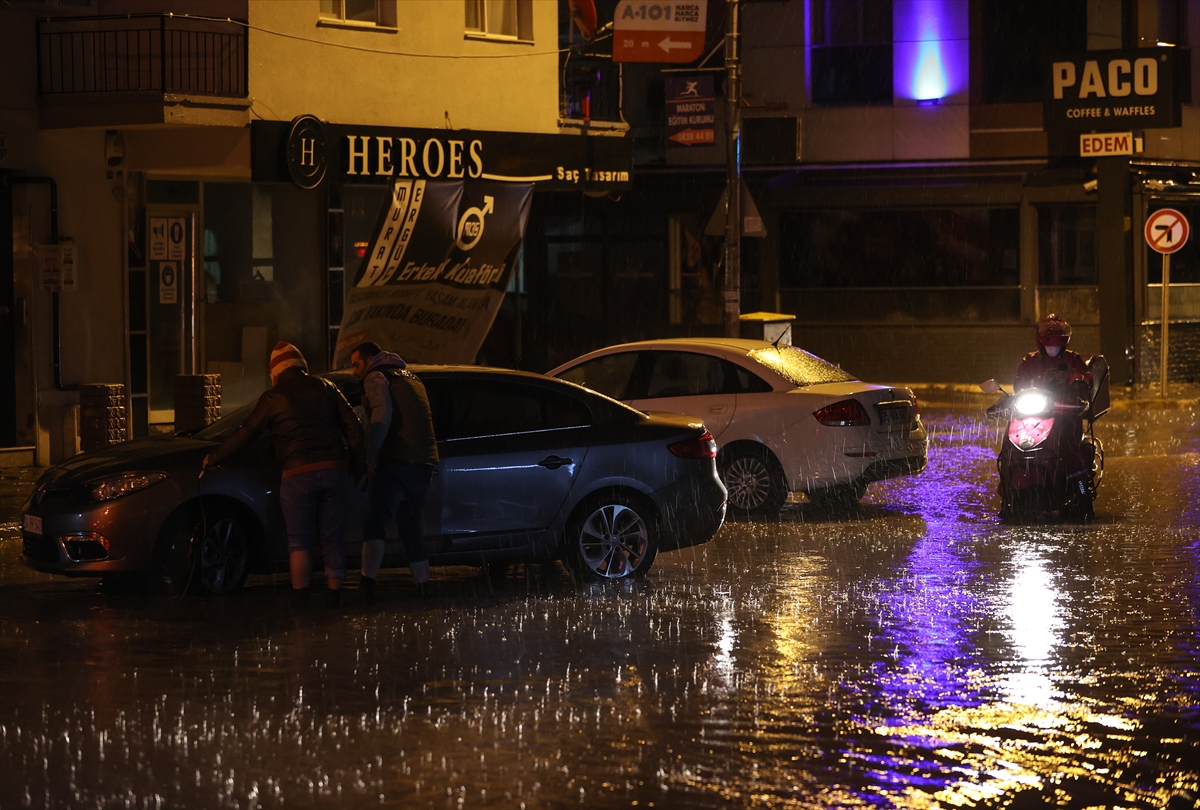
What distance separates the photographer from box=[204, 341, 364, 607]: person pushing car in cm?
1039

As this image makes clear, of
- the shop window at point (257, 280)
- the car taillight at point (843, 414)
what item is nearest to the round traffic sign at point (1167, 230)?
the shop window at point (257, 280)

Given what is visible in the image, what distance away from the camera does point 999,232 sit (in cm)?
3191

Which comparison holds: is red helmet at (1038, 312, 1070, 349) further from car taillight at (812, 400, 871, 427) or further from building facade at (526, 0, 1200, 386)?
building facade at (526, 0, 1200, 386)

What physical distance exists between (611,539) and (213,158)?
1094 cm

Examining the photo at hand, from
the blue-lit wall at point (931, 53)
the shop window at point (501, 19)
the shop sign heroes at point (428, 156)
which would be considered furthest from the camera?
the blue-lit wall at point (931, 53)

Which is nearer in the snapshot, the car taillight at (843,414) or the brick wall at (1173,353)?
the car taillight at (843,414)

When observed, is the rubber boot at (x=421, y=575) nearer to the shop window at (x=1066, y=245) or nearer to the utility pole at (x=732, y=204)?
the utility pole at (x=732, y=204)

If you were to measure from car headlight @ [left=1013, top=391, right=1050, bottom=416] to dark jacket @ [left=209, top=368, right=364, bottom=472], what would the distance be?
6.21 m

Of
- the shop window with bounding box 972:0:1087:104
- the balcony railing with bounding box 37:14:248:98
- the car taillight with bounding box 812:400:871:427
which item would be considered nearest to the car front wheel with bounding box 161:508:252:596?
the car taillight with bounding box 812:400:871:427

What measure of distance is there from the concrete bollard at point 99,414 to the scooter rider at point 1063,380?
9.58m

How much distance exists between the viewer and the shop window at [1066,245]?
31.8m

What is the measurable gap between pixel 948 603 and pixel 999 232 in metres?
22.5

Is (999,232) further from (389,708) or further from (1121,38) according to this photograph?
(389,708)

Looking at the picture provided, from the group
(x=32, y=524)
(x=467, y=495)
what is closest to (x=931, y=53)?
(x=467, y=495)
